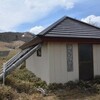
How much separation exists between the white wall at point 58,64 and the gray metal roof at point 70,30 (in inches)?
22.5

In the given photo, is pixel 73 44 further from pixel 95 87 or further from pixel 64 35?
pixel 95 87

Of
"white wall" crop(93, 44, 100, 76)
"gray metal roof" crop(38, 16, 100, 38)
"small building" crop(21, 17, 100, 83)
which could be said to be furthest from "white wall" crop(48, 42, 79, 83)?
"white wall" crop(93, 44, 100, 76)

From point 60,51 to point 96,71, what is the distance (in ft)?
8.48

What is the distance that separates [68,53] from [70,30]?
1.34 m

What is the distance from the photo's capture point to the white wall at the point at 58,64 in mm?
9836

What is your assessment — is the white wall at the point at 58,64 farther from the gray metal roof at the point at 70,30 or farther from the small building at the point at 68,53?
the gray metal roof at the point at 70,30

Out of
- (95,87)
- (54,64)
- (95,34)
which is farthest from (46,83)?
(95,34)

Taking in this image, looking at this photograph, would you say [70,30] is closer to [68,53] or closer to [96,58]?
[68,53]

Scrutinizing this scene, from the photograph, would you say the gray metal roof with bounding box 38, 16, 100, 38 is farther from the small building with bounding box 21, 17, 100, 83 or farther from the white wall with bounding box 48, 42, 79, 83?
the white wall with bounding box 48, 42, 79, 83

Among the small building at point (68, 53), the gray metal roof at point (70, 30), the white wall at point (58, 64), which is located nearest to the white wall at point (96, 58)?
the small building at point (68, 53)

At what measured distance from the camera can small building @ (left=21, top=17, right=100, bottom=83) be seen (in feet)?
32.3

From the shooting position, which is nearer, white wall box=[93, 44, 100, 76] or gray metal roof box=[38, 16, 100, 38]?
gray metal roof box=[38, 16, 100, 38]

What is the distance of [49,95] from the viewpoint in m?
8.37

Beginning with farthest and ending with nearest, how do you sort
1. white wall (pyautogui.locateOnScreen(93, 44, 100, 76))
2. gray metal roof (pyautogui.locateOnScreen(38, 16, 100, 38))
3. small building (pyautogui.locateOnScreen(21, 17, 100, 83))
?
1. white wall (pyautogui.locateOnScreen(93, 44, 100, 76))
2. gray metal roof (pyautogui.locateOnScreen(38, 16, 100, 38))
3. small building (pyautogui.locateOnScreen(21, 17, 100, 83))
